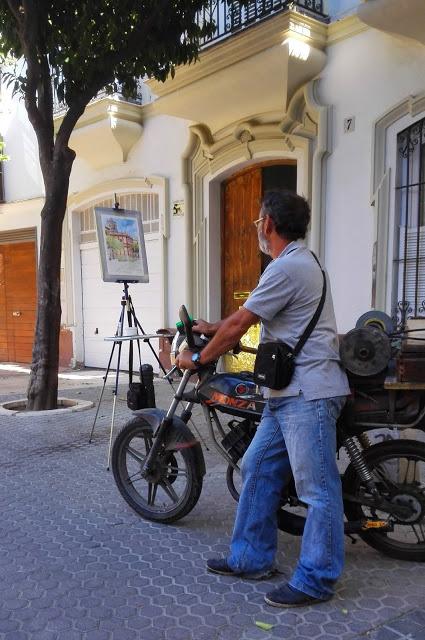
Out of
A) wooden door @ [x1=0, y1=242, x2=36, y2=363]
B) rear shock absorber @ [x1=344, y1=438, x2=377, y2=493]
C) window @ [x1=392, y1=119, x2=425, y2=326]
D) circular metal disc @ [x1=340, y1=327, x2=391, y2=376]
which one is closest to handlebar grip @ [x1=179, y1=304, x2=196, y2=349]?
circular metal disc @ [x1=340, y1=327, x2=391, y2=376]

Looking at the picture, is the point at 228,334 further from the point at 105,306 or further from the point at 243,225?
the point at 105,306

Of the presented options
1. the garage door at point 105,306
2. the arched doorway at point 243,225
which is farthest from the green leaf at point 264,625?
the garage door at point 105,306

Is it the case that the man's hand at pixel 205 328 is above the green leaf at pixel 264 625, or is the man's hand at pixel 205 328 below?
above

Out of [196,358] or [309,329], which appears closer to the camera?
[309,329]

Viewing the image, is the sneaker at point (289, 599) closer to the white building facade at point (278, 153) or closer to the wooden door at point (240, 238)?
the white building facade at point (278, 153)

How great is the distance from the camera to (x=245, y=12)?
6.71 meters

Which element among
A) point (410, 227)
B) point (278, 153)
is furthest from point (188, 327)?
point (278, 153)

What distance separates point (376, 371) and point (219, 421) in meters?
0.94

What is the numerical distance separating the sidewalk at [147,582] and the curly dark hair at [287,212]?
173 cm

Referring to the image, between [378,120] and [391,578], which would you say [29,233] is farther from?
[391,578]

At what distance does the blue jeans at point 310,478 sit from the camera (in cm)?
245

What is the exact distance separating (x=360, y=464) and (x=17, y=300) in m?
10.9

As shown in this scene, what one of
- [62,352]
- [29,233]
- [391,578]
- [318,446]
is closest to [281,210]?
[318,446]

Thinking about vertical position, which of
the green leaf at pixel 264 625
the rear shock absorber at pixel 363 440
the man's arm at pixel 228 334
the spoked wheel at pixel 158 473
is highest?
the man's arm at pixel 228 334
